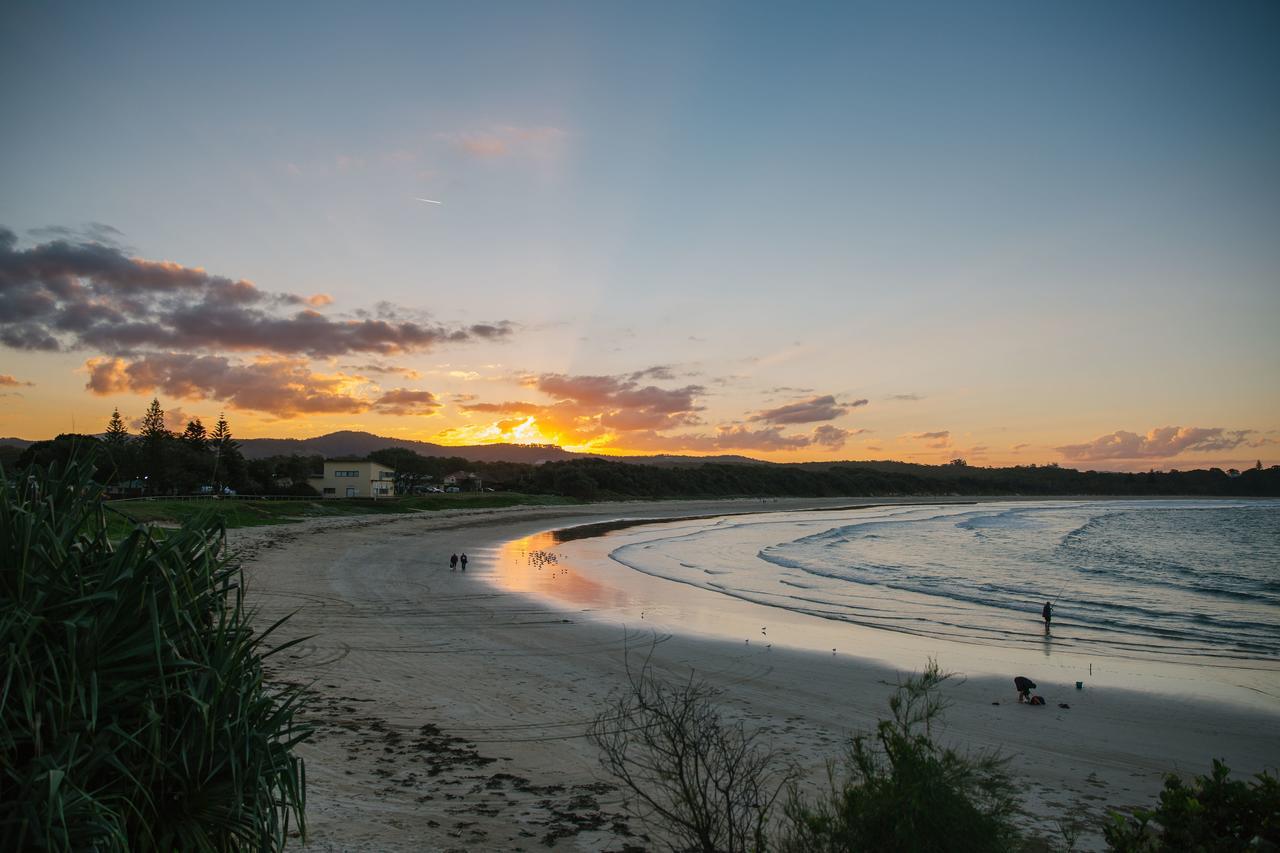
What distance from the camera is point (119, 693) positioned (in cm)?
378

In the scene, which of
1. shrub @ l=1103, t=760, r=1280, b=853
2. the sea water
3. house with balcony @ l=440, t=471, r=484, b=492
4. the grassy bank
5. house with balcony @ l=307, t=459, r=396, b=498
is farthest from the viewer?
house with balcony @ l=440, t=471, r=484, b=492

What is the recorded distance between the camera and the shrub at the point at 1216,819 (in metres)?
4.76

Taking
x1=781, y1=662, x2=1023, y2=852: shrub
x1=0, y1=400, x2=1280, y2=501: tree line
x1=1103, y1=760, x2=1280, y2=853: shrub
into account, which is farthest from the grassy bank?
x1=1103, y1=760, x2=1280, y2=853: shrub

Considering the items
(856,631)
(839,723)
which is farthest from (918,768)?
(856,631)

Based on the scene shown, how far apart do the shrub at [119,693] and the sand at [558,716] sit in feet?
8.26

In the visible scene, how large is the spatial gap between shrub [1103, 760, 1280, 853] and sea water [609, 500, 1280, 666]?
50.9 ft

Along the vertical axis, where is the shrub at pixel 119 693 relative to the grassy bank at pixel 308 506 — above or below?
above

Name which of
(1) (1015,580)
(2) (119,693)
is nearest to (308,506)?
(1) (1015,580)

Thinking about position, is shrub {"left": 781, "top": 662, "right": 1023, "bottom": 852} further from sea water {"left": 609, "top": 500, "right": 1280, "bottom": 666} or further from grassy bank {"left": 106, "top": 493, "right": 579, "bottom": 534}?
grassy bank {"left": 106, "top": 493, "right": 579, "bottom": 534}

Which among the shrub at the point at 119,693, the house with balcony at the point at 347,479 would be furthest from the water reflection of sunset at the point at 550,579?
the house with balcony at the point at 347,479

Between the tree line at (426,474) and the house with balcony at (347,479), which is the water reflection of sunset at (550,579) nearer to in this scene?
the tree line at (426,474)

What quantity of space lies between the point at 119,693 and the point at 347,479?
91553mm

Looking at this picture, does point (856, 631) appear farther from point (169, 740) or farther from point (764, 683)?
point (169, 740)

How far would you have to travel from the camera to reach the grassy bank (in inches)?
1587
